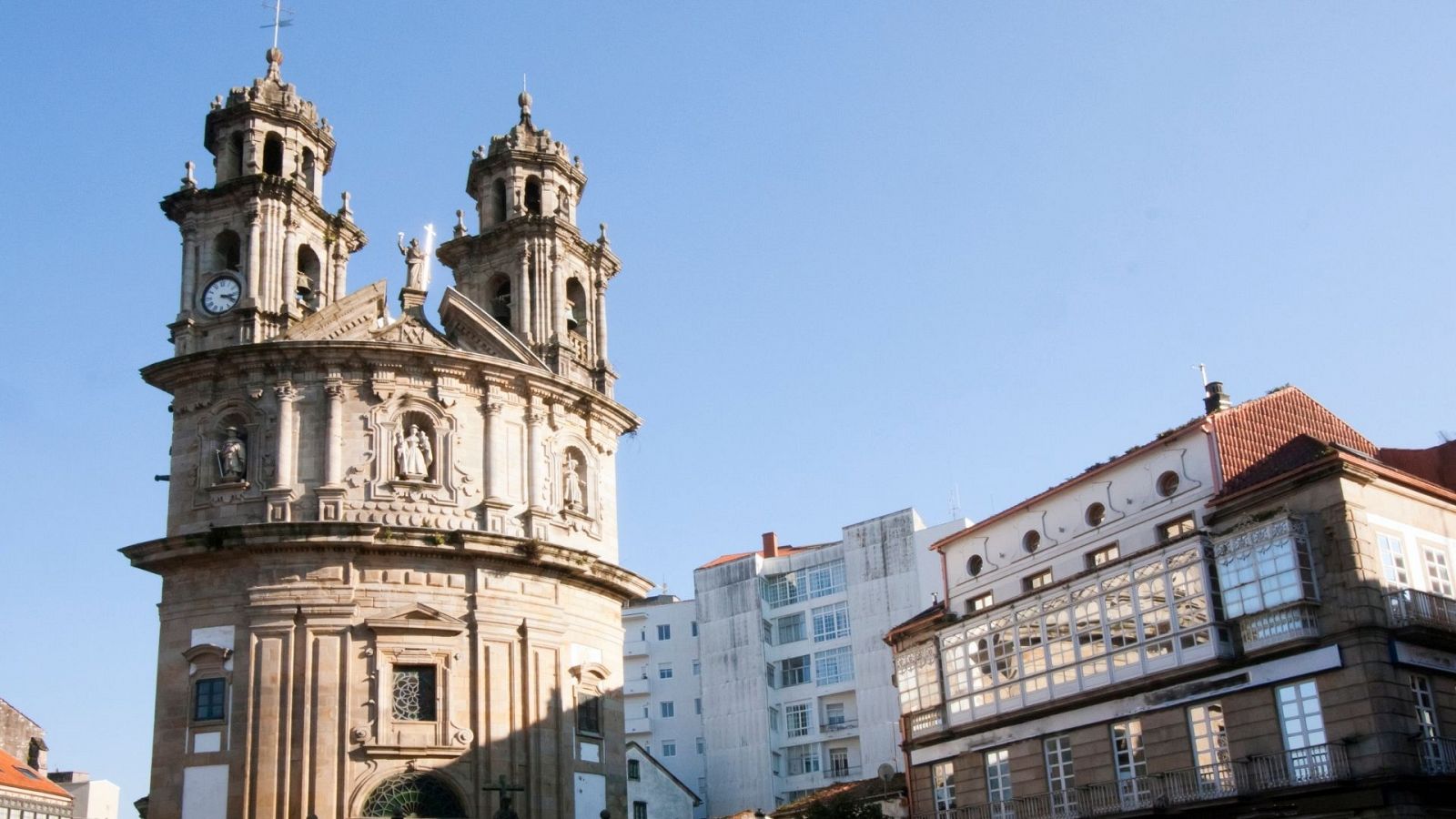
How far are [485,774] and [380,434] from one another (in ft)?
28.1

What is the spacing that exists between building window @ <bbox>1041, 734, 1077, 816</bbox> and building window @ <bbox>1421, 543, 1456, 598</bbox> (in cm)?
807

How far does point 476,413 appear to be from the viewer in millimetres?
38250

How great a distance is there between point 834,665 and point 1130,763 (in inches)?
1412

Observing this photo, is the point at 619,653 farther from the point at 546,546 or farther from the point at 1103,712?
the point at 1103,712

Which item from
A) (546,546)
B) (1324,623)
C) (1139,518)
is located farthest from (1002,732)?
(546,546)

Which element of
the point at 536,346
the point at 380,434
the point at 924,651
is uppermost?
the point at 536,346

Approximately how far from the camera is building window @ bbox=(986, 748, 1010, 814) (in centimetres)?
3450

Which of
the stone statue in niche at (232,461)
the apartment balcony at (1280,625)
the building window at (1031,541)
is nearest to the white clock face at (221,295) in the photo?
the stone statue in niche at (232,461)

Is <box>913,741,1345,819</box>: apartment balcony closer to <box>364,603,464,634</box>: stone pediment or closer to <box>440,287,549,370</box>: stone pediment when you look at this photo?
<box>364,603,464,634</box>: stone pediment

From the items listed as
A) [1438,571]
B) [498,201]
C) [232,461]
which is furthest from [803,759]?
[1438,571]

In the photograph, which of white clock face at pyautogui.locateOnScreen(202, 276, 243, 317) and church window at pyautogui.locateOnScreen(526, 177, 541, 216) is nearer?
white clock face at pyautogui.locateOnScreen(202, 276, 243, 317)

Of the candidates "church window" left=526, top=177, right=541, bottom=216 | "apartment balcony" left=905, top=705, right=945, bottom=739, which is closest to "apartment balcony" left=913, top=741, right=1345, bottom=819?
"apartment balcony" left=905, top=705, right=945, bottom=739

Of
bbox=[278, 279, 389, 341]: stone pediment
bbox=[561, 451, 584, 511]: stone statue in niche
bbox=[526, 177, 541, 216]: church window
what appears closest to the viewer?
bbox=[278, 279, 389, 341]: stone pediment

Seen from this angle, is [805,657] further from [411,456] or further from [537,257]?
[411,456]
